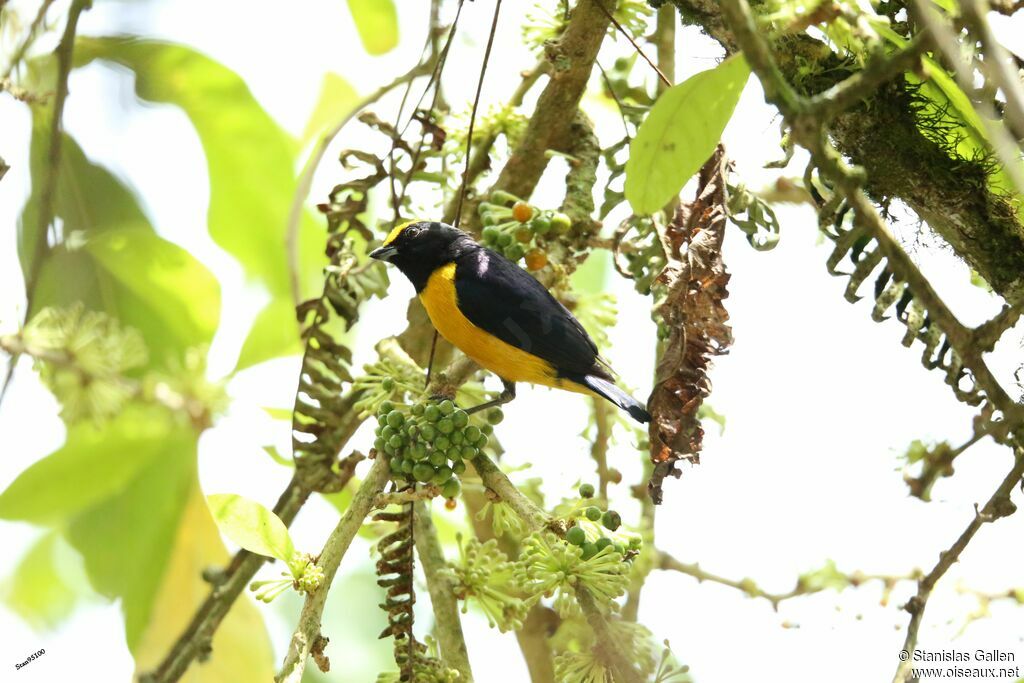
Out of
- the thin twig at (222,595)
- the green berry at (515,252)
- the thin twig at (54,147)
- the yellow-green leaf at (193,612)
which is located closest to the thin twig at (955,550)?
the green berry at (515,252)

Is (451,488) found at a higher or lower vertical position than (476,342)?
lower

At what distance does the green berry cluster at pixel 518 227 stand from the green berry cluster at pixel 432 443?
53 cm

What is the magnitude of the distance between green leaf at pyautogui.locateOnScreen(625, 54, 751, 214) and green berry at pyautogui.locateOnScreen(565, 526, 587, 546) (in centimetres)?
63

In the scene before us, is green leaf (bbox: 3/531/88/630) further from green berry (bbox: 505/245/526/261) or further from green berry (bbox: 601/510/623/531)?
green berry (bbox: 601/510/623/531)

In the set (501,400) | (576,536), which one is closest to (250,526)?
(576,536)

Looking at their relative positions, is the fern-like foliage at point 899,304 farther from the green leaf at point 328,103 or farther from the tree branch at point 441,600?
the green leaf at point 328,103

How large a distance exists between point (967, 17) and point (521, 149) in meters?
1.63

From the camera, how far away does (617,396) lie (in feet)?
9.61

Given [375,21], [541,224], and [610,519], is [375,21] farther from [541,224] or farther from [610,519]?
[610,519]

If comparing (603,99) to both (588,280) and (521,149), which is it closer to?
(588,280)

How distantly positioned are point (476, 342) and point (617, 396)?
1.47ft

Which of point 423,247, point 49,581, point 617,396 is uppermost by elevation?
point 423,247

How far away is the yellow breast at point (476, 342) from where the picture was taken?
9.87 feet

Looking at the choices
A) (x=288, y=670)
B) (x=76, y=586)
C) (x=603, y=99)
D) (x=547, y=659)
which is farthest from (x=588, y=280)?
(x=288, y=670)
